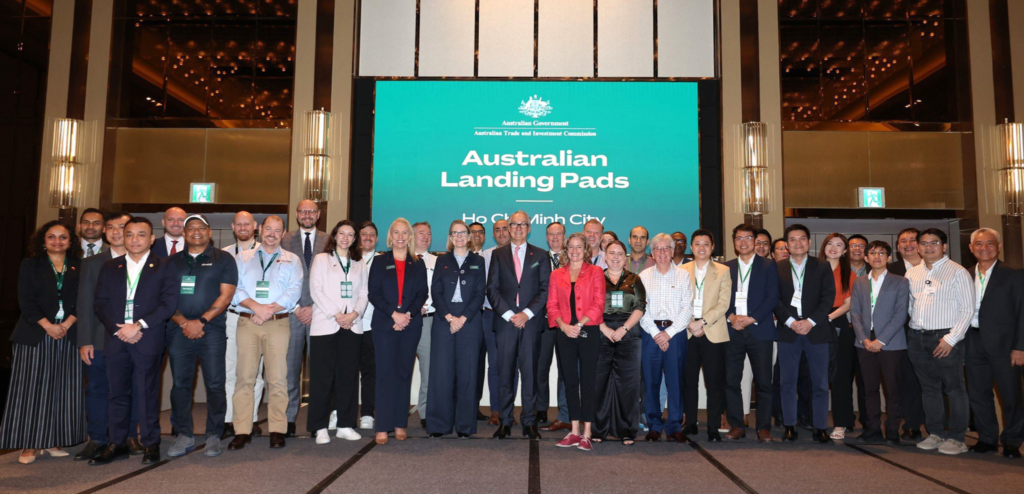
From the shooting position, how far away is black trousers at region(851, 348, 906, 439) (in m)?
4.61

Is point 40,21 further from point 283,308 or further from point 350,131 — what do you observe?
point 283,308

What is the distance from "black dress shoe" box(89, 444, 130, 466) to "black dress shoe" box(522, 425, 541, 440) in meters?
2.62

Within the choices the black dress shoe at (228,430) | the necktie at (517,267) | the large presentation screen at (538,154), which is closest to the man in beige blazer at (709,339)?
the necktie at (517,267)

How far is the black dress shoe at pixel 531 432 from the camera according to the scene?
15.0ft

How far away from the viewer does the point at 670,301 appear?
4.49m

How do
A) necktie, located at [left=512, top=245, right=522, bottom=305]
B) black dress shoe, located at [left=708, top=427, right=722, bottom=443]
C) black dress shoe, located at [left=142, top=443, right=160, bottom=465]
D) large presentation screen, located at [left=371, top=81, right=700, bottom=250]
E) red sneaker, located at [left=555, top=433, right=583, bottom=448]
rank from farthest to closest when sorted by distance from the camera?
large presentation screen, located at [left=371, top=81, right=700, bottom=250] → necktie, located at [left=512, top=245, right=522, bottom=305] → black dress shoe, located at [left=708, top=427, right=722, bottom=443] → red sneaker, located at [left=555, top=433, right=583, bottom=448] → black dress shoe, located at [left=142, top=443, right=160, bottom=465]

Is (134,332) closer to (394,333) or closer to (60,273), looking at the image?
(60,273)

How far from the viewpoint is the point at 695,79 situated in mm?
7105

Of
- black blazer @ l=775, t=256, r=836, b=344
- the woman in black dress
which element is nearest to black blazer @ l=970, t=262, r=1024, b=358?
black blazer @ l=775, t=256, r=836, b=344

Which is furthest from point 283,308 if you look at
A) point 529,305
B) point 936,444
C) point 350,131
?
point 936,444

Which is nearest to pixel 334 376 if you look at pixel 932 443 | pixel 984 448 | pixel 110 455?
pixel 110 455

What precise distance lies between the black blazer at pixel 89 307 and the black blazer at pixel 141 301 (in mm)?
105

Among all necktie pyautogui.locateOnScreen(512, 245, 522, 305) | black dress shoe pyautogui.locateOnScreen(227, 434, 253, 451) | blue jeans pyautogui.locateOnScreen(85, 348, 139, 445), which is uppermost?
necktie pyautogui.locateOnScreen(512, 245, 522, 305)

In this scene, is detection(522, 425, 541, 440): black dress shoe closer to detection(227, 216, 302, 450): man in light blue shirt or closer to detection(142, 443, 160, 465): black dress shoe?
detection(227, 216, 302, 450): man in light blue shirt
